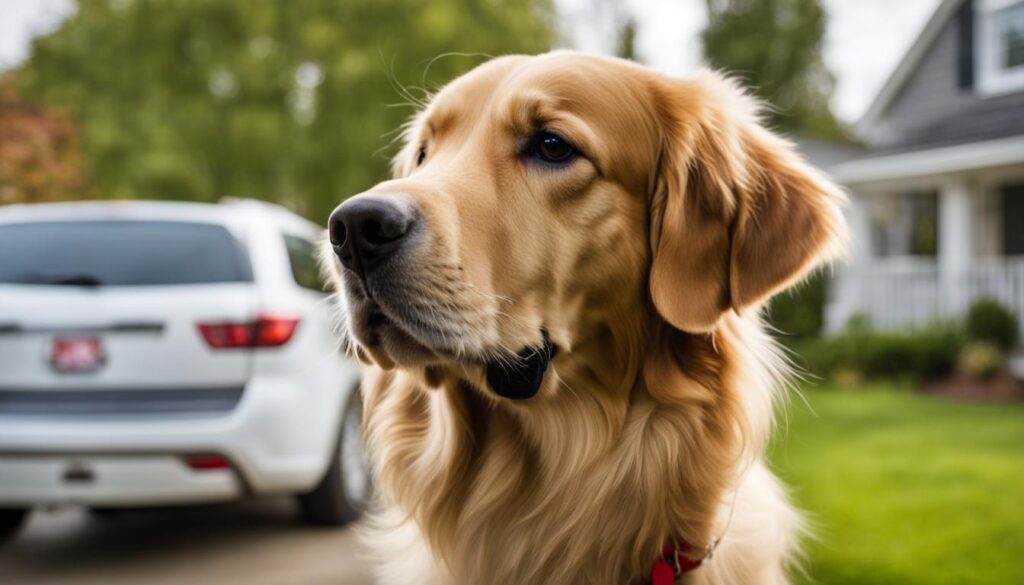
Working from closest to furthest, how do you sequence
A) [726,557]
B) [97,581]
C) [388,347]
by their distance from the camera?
[388,347] < [726,557] < [97,581]

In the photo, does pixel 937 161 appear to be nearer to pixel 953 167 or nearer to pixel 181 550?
pixel 953 167

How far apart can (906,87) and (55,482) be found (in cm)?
1820

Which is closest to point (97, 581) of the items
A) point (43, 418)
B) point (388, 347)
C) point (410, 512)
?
point (43, 418)

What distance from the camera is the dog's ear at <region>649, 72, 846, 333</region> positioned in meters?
2.44

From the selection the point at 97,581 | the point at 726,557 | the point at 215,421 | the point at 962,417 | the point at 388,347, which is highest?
the point at 388,347

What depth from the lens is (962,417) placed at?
10109 millimetres

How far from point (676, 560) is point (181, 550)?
3.75 meters

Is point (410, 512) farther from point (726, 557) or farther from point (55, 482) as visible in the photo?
point (55, 482)

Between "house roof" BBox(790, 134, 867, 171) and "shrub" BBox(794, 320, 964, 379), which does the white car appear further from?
"house roof" BBox(790, 134, 867, 171)

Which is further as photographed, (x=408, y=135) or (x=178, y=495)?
(x=178, y=495)

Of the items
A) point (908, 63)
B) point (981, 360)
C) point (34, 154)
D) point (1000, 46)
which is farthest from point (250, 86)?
point (1000, 46)

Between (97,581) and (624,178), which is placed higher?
(624,178)

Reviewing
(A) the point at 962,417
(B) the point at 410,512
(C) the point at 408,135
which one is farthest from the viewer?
(A) the point at 962,417

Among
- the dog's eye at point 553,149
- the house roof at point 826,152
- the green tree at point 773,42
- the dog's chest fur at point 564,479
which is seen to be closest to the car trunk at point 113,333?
the dog's chest fur at point 564,479
